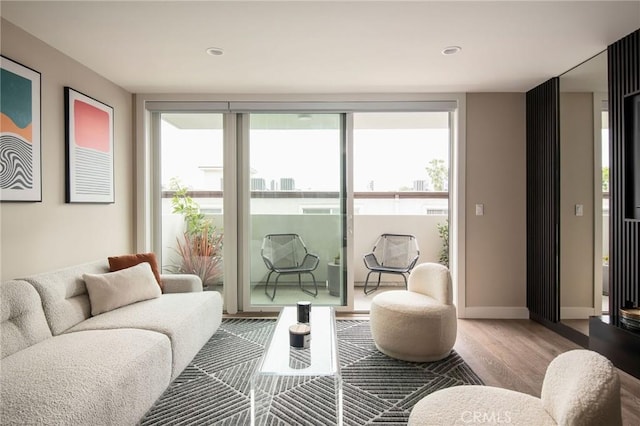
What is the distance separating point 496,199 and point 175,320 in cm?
334

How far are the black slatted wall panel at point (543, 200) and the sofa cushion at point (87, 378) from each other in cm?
341

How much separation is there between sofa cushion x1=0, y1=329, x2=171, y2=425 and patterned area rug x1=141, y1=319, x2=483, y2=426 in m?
0.21

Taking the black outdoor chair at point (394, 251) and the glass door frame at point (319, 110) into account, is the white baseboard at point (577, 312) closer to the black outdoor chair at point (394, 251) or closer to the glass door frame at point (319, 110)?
the glass door frame at point (319, 110)

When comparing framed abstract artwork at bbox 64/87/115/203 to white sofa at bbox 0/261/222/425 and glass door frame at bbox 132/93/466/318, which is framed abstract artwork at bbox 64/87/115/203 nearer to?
glass door frame at bbox 132/93/466/318

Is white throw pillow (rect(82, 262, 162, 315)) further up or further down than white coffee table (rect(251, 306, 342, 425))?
further up

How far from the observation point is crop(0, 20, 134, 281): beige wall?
2.34 m

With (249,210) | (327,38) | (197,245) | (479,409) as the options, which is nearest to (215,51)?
(327,38)

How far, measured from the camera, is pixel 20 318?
6.79 feet

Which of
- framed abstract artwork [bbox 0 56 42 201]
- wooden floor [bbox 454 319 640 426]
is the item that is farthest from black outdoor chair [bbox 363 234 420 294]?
framed abstract artwork [bbox 0 56 42 201]

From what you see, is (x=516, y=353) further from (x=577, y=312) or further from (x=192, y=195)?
(x=192, y=195)

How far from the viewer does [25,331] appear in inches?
80.8

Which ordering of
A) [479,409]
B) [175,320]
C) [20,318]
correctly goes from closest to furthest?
[479,409], [20,318], [175,320]

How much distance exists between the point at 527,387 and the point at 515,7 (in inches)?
95.1

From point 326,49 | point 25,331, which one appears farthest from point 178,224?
point 326,49
